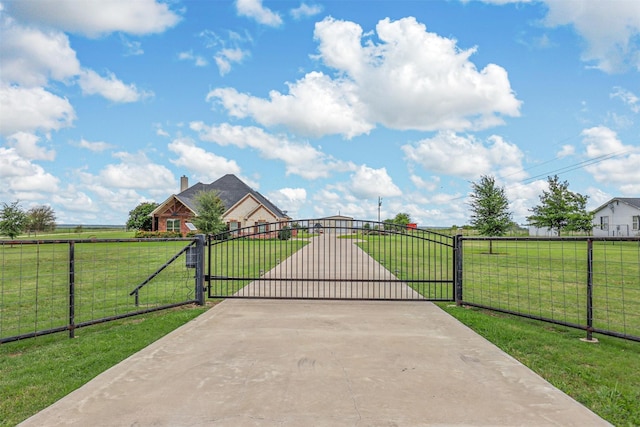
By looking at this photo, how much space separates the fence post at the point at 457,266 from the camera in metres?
7.30

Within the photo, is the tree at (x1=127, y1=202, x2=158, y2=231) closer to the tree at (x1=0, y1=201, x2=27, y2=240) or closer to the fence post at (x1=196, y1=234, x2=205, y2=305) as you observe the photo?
the tree at (x1=0, y1=201, x2=27, y2=240)

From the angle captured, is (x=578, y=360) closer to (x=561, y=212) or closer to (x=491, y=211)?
(x=491, y=211)

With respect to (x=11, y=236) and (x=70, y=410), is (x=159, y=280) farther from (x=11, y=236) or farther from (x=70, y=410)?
(x=11, y=236)

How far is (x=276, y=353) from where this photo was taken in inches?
177

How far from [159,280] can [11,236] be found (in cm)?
2728

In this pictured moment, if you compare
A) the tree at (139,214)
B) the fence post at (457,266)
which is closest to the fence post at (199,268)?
the fence post at (457,266)

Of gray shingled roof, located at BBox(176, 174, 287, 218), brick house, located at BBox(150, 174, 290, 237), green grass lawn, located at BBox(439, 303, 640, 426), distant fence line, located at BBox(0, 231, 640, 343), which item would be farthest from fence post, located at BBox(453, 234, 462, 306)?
gray shingled roof, located at BBox(176, 174, 287, 218)

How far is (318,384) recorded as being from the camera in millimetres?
3590

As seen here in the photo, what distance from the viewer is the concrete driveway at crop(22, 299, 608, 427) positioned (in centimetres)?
301

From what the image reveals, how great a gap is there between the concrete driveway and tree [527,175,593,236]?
36599mm

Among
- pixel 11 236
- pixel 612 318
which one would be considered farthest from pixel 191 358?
pixel 11 236

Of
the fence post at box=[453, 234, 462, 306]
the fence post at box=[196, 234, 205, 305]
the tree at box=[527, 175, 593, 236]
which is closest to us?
the fence post at box=[453, 234, 462, 306]

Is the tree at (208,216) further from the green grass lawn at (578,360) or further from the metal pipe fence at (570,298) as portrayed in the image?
the green grass lawn at (578,360)

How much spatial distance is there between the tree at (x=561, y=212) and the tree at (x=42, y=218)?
1945 inches
